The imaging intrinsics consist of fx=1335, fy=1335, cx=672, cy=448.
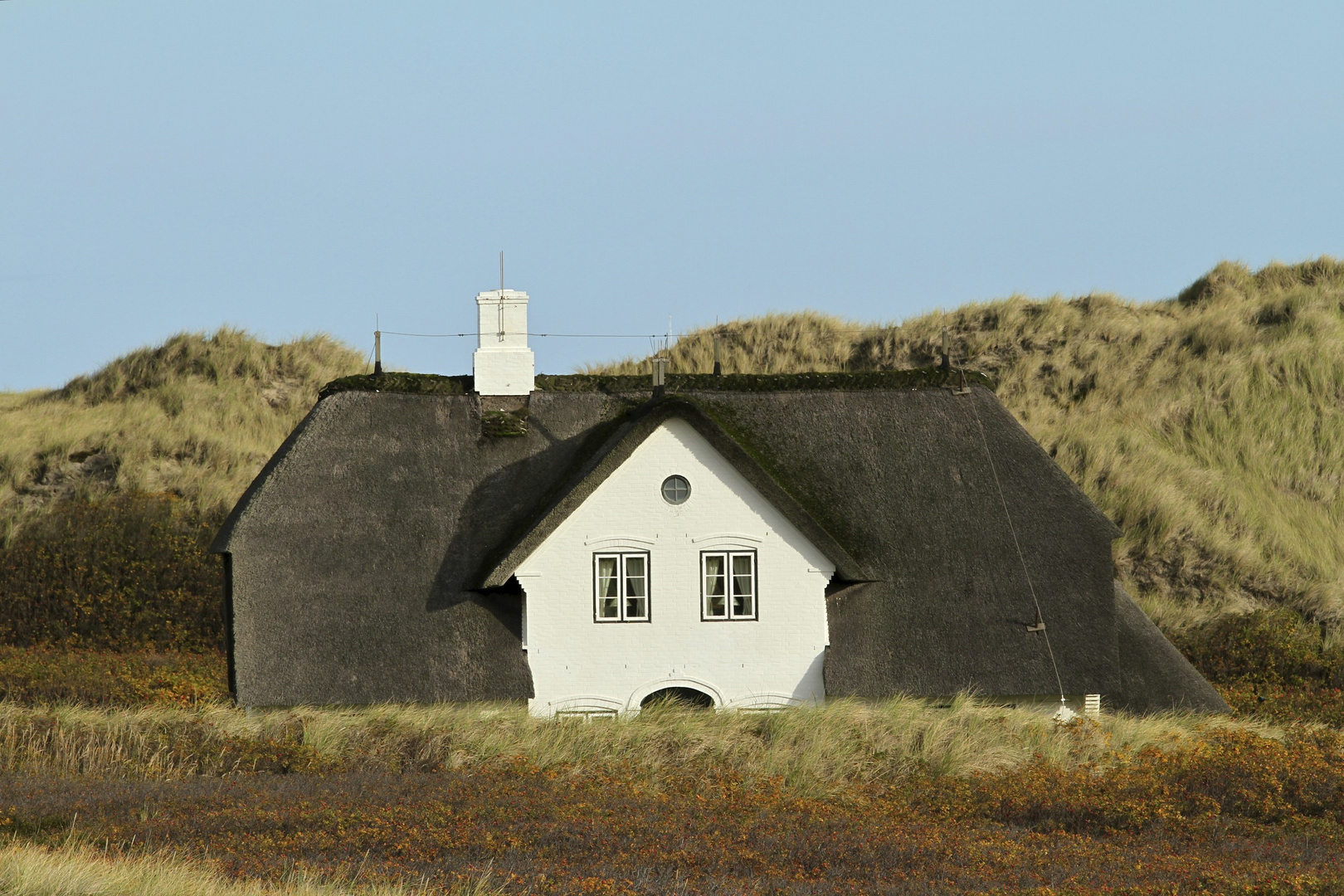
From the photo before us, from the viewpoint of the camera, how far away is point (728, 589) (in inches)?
728

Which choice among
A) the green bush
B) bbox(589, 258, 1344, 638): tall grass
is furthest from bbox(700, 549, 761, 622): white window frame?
the green bush

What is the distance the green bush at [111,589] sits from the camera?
2900cm

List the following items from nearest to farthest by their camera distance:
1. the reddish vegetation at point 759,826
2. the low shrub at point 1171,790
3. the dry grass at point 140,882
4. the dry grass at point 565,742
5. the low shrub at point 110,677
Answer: the dry grass at point 140,882 < the reddish vegetation at point 759,826 < the low shrub at point 1171,790 < the dry grass at point 565,742 < the low shrub at point 110,677

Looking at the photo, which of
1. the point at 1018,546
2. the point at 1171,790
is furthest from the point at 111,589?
the point at 1171,790

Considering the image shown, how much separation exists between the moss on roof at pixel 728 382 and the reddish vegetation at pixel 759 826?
7.58 meters

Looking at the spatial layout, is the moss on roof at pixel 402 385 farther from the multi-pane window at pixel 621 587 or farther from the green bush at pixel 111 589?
the green bush at pixel 111 589

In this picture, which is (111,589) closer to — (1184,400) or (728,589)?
(728,589)

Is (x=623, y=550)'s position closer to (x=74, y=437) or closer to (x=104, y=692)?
(x=104, y=692)

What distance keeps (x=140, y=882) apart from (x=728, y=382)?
13.7 meters

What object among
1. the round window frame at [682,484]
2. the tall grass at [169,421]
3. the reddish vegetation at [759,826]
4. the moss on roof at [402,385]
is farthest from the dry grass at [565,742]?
the tall grass at [169,421]

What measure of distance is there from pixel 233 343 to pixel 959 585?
32673 millimetres

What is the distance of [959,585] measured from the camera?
18.8m

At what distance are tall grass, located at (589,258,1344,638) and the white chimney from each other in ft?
48.7

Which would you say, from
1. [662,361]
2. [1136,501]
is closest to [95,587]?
[662,361]
